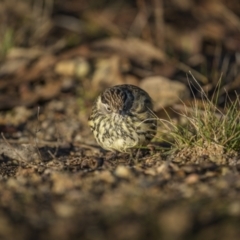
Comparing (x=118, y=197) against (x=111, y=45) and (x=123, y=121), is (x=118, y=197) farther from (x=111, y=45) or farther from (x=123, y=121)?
(x=111, y=45)

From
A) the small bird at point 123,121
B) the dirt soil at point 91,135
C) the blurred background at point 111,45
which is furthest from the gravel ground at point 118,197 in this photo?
the blurred background at point 111,45

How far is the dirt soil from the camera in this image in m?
4.39

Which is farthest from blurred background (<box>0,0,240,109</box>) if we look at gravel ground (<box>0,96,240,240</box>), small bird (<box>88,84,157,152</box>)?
→ gravel ground (<box>0,96,240,240</box>)

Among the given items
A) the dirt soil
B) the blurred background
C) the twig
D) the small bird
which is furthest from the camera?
the twig

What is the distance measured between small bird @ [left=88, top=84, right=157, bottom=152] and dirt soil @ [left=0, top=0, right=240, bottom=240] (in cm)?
14

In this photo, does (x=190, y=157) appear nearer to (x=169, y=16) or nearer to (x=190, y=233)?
(x=190, y=233)

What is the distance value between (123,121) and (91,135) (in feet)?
4.56

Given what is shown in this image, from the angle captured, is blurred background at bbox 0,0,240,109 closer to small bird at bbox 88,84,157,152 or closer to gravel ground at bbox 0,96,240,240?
small bird at bbox 88,84,157,152

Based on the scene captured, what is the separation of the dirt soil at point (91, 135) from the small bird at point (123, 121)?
143mm

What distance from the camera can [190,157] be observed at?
5969 mm

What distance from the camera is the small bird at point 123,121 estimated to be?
21.0ft

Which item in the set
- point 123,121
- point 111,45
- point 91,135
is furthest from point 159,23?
point 123,121

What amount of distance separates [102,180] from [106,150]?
1752 mm

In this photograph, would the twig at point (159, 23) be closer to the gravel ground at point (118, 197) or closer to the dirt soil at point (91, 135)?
the dirt soil at point (91, 135)
